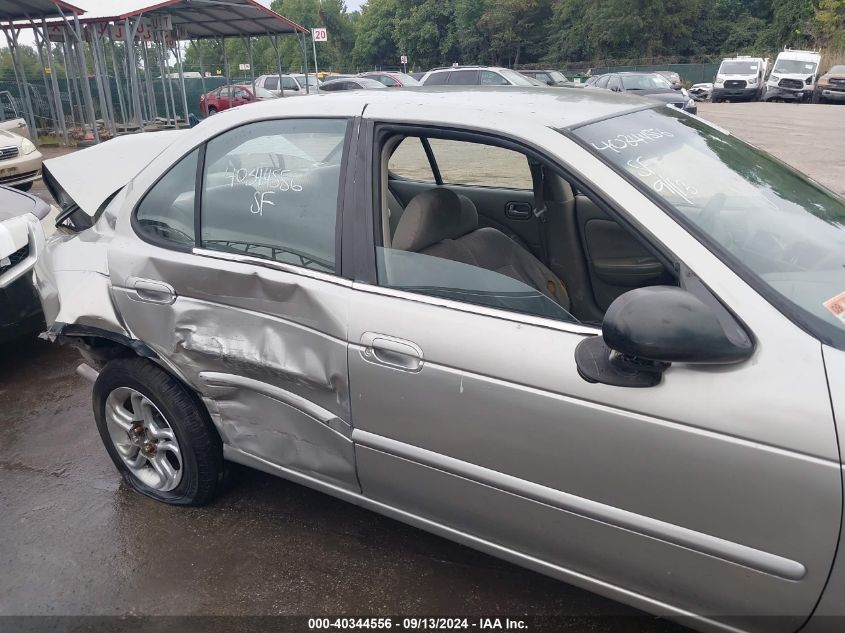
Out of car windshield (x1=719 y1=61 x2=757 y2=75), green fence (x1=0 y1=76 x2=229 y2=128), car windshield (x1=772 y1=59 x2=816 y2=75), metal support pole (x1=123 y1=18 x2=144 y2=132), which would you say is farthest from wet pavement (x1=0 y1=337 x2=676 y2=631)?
car windshield (x1=719 y1=61 x2=757 y2=75)

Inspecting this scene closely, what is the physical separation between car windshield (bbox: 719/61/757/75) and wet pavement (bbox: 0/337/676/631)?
31.8 metres

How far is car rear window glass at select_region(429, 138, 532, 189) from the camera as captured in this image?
3046mm

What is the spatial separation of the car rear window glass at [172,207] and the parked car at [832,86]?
29287 millimetres

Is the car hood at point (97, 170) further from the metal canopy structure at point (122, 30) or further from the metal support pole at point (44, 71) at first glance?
the metal support pole at point (44, 71)

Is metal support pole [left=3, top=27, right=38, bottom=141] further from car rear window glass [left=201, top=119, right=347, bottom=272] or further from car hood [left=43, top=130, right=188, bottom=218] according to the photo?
car rear window glass [left=201, top=119, right=347, bottom=272]

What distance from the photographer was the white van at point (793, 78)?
27.7 m

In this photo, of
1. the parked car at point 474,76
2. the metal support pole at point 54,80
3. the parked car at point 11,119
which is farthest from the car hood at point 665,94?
the parked car at point 11,119

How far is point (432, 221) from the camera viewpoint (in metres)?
2.56

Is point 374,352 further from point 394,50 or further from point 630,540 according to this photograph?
point 394,50

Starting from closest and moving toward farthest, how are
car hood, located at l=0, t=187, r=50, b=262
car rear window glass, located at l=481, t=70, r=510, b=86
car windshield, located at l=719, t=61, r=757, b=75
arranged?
1. car hood, located at l=0, t=187, r=50, b=262
2. car rear window glass, located at l=481, t=70, r=510, b=86
3. car windshield, located at l=719, t=61, r=757, b=75

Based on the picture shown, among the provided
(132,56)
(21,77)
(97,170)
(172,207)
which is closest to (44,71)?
(21,77)

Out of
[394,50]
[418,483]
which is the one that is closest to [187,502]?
[418,483]

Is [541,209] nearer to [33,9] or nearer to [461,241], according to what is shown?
[461,241]

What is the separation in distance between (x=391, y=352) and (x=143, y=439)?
1.49m
